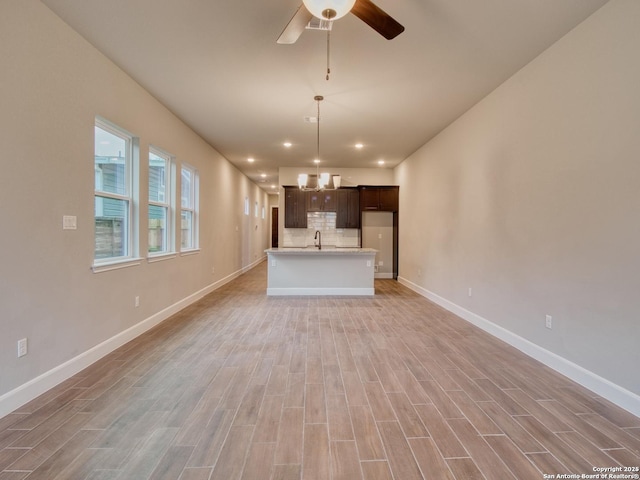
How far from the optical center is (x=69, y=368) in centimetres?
241

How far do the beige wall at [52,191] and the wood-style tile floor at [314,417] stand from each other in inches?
13.6

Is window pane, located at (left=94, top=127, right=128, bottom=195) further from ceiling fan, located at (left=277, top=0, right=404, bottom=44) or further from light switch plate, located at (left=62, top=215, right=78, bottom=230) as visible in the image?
ceiling fan, located at (left=277, top=0, right=404, bottom=44)

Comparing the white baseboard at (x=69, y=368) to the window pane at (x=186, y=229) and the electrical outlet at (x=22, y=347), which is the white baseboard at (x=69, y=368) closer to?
the electrical outlet at (x=22, y=347)

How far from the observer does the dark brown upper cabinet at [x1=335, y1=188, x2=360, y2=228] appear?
24.7ft

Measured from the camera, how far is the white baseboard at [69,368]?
6.40 feet

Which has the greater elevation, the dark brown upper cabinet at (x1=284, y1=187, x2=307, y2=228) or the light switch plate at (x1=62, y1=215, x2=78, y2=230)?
the dark brown upper cabinet at (x1=284, y1=187, x2=307, y2=228)

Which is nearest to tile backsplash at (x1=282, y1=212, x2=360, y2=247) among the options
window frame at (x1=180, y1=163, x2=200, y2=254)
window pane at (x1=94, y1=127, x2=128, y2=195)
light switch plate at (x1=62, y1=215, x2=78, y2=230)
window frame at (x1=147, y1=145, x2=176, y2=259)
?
window frame at (x1=180, y1=163, x2=200, y2=254)

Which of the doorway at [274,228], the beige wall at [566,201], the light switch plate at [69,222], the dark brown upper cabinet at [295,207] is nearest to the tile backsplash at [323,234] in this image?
the dark brown upper cabinet at [295,207]

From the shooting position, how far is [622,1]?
2.07 meters

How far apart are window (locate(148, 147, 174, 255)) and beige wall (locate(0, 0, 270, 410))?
45 cm

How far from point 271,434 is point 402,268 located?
576cm

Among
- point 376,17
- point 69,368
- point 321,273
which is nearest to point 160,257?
point 69,368

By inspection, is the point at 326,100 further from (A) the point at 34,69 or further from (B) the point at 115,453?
(B) the point at 115,453

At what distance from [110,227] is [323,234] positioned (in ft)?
17.0
